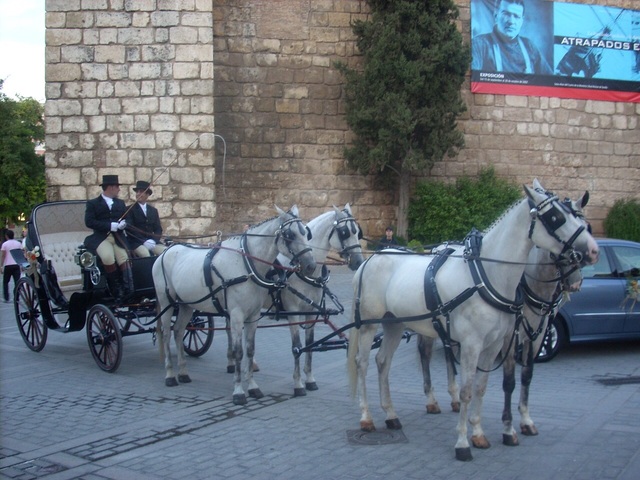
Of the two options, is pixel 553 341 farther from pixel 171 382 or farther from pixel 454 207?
pixel 454 207

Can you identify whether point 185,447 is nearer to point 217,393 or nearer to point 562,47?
point 217,393

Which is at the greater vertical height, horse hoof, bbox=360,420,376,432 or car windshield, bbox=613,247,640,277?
car windshield, bbox=613,247,640,277

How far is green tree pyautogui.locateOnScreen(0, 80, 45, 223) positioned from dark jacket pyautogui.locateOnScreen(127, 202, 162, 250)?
22.9 m

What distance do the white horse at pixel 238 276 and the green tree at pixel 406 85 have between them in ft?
33.1

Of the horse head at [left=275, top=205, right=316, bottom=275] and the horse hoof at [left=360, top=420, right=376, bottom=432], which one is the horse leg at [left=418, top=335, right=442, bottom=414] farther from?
the horse head at [left=275, top=205, right=316, bottom=275]

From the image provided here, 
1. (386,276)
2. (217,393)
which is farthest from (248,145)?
(386,276)

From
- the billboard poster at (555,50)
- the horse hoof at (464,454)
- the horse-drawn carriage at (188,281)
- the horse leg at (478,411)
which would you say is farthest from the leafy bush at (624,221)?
the horse hoof at (464,454)

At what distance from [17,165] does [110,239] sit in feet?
82.4

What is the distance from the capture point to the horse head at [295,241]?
7363mm

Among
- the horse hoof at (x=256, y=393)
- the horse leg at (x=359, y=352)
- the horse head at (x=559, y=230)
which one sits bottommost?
the horse hoof at (x=256, y=393)

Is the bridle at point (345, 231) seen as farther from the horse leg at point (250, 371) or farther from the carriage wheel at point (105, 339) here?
the carriage wheel at point (105, 339)

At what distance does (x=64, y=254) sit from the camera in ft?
33.6

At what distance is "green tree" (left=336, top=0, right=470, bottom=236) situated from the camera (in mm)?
17359

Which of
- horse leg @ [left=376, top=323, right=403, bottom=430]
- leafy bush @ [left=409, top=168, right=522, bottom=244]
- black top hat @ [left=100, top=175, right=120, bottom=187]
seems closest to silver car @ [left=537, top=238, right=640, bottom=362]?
horse leg @ [left=376, top=323, right=403, bottom=430]
